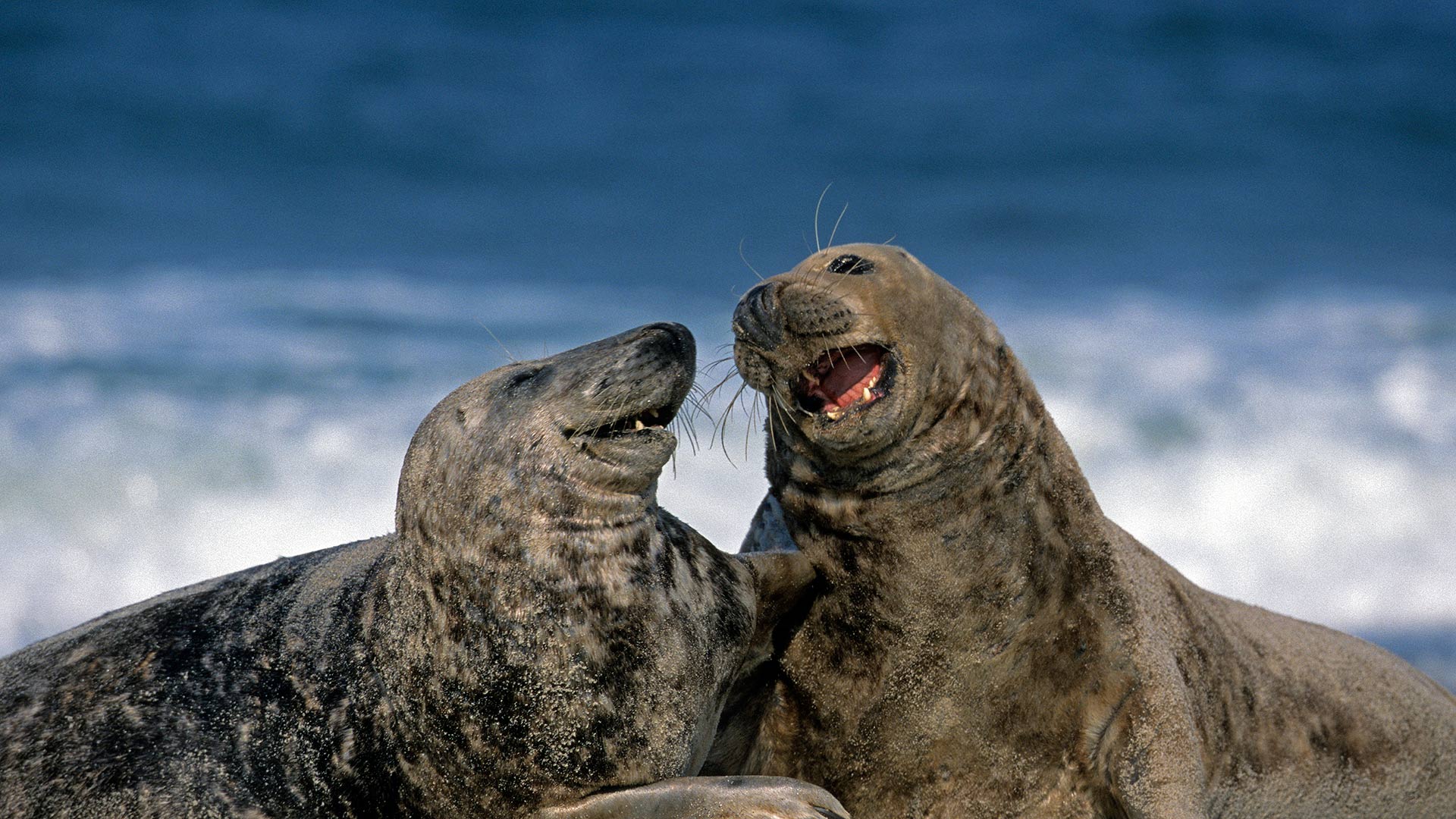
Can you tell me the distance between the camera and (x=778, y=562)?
236 inches

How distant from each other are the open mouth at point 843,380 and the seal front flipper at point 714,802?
1.34 m

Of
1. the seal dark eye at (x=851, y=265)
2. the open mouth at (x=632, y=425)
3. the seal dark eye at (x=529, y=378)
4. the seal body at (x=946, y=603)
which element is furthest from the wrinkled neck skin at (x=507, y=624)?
the seal dark eye at (x=851, y=265)

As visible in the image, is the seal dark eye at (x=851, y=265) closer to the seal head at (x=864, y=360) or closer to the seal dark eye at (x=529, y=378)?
the seal head at (x=864, y=360)

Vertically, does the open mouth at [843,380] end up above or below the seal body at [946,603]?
above

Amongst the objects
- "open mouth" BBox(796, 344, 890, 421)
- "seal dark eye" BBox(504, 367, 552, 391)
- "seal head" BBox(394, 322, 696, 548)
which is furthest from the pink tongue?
"seal dark eye" BBox(504, 367, 552, 391)

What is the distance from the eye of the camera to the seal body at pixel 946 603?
5715 mm

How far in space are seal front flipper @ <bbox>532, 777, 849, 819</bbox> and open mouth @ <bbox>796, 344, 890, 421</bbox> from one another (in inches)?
52.6

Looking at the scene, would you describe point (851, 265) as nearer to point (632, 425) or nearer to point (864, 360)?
point (864, 360)

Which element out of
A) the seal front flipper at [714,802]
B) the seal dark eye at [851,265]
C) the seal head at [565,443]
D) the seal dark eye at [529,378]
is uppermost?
the seal dark eye at [851,265]

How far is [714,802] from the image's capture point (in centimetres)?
509

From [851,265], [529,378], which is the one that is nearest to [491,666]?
[529,378]

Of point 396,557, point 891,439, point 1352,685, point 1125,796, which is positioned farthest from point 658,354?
point 1352,685

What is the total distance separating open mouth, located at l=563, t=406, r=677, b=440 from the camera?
18.6ft

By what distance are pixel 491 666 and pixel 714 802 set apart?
0.95 metres
